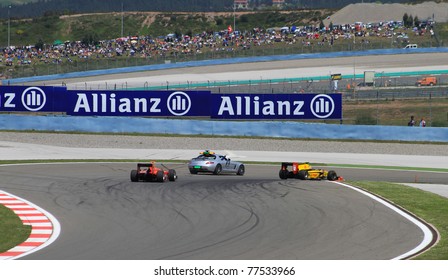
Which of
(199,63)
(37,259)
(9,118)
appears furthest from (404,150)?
(199,63)

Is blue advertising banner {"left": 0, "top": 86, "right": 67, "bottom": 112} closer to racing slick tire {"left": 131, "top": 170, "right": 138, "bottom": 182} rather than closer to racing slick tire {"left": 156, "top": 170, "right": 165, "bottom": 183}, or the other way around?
racing slick tire {"left": 131, "top": 170, "right": 138, "bottom": 182}

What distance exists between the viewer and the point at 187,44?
354 ft

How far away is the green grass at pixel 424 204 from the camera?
16297 mm

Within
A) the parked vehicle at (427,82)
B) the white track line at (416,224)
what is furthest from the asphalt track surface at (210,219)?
the parked vehicle at (427,82)

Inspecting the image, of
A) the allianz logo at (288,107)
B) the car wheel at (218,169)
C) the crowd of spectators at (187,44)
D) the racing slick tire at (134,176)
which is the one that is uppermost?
the crowd of spectators at (187,44)

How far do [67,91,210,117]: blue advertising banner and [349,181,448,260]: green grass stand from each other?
20191 mm

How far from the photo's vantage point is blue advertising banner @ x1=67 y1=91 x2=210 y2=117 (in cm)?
4791

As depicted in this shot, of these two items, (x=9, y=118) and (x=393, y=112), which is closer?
(x=9, y=118)

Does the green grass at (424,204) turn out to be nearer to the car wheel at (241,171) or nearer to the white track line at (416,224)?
the white track line at (416,224)

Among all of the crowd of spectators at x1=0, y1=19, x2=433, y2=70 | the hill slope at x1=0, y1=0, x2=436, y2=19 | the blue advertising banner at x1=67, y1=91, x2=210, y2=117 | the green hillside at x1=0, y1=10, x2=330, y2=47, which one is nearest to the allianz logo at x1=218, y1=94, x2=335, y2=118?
the blue advertising banner at x1=67, y1=91, x2=210, y2=117

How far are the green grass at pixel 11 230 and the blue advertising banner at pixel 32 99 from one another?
27.9 metres

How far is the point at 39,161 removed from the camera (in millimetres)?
36531
